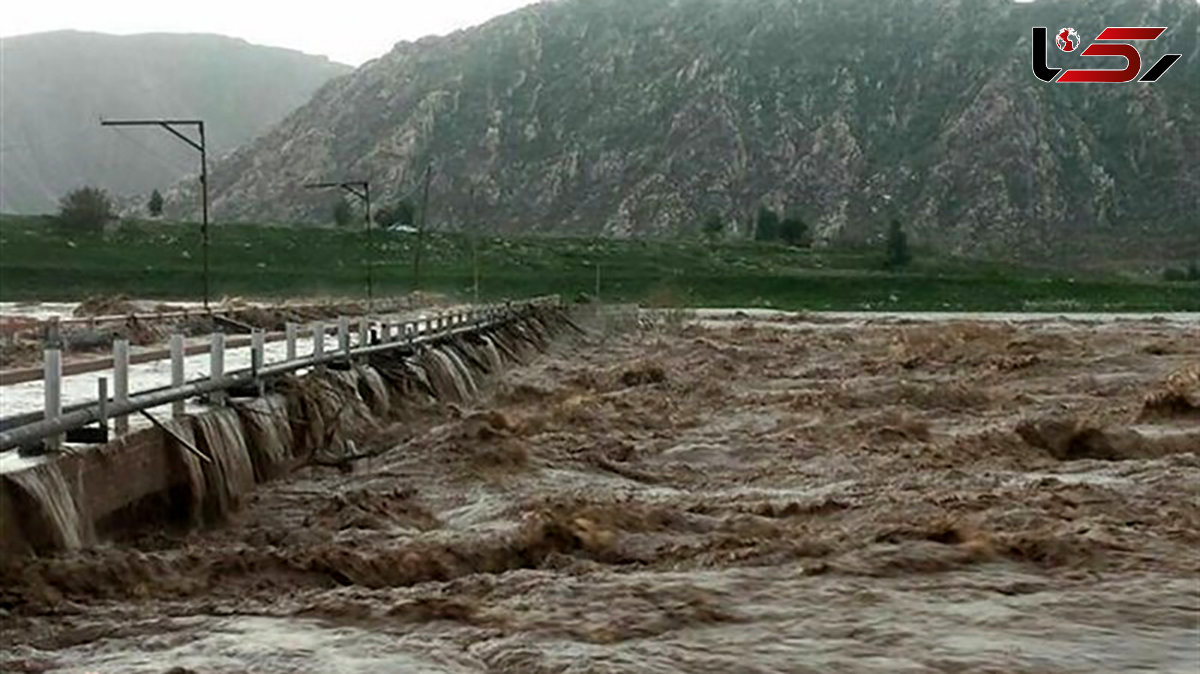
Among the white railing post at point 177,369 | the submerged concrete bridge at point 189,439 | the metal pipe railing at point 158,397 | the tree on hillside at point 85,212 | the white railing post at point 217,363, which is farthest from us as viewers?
the tree on hillside at point 85,212

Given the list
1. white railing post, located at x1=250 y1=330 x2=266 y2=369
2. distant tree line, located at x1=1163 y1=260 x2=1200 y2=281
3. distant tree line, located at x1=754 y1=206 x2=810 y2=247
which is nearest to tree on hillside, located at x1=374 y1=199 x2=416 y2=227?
distant tree line, located at x1=754 y1=206 x2=810 y2=247

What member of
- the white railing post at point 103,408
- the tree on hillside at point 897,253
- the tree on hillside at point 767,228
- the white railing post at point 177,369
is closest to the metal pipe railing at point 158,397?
the white railing post at point 103,408

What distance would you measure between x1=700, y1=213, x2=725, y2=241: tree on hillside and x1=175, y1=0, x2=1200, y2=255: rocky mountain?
7.06m

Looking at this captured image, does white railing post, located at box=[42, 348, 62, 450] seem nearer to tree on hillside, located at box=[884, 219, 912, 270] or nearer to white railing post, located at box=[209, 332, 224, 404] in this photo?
white railing post, located at box=[209, 332, 224, 404]

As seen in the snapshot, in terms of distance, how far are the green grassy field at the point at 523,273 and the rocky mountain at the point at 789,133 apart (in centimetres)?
3645

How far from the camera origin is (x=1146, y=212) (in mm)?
146750

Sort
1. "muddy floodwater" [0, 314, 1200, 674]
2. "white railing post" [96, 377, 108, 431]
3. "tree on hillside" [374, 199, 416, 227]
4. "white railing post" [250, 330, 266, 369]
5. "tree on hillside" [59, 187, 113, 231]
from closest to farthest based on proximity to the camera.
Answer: "muddy floodwater" [0, 314, 1200, 674], "white railing post" [96, 377, 108, 431], "white railing post" [250, 330, 266, 369], "tree on hillside" [59, 187, 113, 231], "tree on hillside" [374, 199, 416, 227]

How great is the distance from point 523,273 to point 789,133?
7362cm

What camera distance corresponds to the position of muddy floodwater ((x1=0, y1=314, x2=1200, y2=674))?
904 centimetres

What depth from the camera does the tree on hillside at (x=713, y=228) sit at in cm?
12657

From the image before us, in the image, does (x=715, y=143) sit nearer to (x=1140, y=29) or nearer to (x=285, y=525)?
(x=1140, y=29)

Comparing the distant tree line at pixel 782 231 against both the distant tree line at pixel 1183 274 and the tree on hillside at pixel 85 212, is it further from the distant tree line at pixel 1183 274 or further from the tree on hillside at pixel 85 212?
the tree on hillside at pixel 85 212

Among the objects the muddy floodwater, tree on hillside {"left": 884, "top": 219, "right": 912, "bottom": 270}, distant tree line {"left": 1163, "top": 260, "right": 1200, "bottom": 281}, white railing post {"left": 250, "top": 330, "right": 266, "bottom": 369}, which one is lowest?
distant tree line {"left": 1163, "top": 260, "right": 1200, "bottom": 281}

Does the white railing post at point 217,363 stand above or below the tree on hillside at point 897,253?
above
